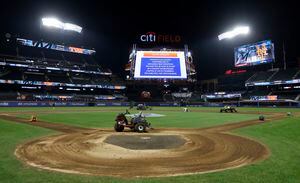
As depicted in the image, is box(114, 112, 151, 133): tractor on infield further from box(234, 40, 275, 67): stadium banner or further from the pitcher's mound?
box(234, 40, 275, 67): stadium banner

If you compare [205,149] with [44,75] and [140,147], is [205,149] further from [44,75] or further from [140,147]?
[44,75]

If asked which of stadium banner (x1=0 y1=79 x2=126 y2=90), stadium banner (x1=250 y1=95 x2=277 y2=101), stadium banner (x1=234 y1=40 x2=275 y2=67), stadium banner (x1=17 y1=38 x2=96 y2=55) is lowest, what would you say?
stadium banner (x1=250 y1=95 x2=277 y2=101)

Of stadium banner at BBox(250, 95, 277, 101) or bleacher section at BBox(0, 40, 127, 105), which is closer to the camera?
stadium banner at BBox(250, 95, 277, 101)

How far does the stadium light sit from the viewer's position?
71.8 m

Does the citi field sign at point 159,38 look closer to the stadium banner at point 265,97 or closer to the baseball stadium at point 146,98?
the baseball stadium at point 146,98

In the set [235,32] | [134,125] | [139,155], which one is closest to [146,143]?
[139,155]

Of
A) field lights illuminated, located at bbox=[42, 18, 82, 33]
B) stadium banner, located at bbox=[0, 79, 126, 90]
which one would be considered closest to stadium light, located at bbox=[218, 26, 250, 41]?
stadium banner, located at bbox=[0, 79, 126, 90]

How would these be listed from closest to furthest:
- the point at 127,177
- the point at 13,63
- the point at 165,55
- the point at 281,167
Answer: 1. the point at 127,177
2. the point at 281,167
3. the point at 165,55
4. the point at 13,63

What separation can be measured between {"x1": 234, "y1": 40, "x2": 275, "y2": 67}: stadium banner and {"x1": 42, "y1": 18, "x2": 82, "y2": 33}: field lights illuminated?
162 ft

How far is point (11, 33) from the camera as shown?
7375 centimetres

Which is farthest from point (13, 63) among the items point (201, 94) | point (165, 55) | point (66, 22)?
point (201, 94)

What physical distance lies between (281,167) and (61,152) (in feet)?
27.2

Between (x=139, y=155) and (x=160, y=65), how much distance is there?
164 feet

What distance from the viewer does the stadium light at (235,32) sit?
2827 inches
